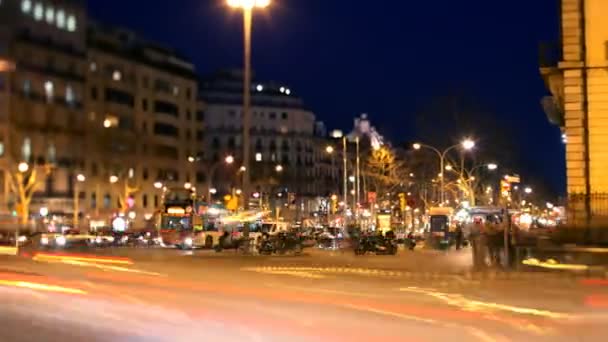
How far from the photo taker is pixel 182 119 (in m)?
126

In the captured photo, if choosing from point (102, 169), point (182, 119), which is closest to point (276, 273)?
point (102, 169)

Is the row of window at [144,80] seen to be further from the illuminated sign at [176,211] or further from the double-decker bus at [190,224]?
the illuminated sign at [176,211]

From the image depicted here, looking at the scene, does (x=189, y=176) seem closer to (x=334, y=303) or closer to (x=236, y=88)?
(x=236, y=88)

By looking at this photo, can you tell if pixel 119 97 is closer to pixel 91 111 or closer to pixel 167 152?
pixel 91 111

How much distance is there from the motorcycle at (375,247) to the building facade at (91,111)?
4538cm

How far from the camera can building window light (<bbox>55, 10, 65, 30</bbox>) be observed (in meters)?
97.7

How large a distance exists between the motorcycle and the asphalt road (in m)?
19.6

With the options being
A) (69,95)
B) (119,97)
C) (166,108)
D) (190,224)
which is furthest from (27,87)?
(190,224)

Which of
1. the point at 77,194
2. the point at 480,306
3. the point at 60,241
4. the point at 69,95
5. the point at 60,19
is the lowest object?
the point at 480,306

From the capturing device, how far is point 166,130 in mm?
121125

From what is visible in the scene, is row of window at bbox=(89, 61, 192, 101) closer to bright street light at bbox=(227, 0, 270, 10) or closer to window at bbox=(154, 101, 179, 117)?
window at bbox=(154, 101, 179, 117)

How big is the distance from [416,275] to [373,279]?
3126 millimetres

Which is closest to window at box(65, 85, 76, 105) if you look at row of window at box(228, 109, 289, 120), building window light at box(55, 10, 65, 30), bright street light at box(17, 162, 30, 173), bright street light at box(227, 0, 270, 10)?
building window light at box(55, 10, 65, 30)

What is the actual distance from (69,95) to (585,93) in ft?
242
